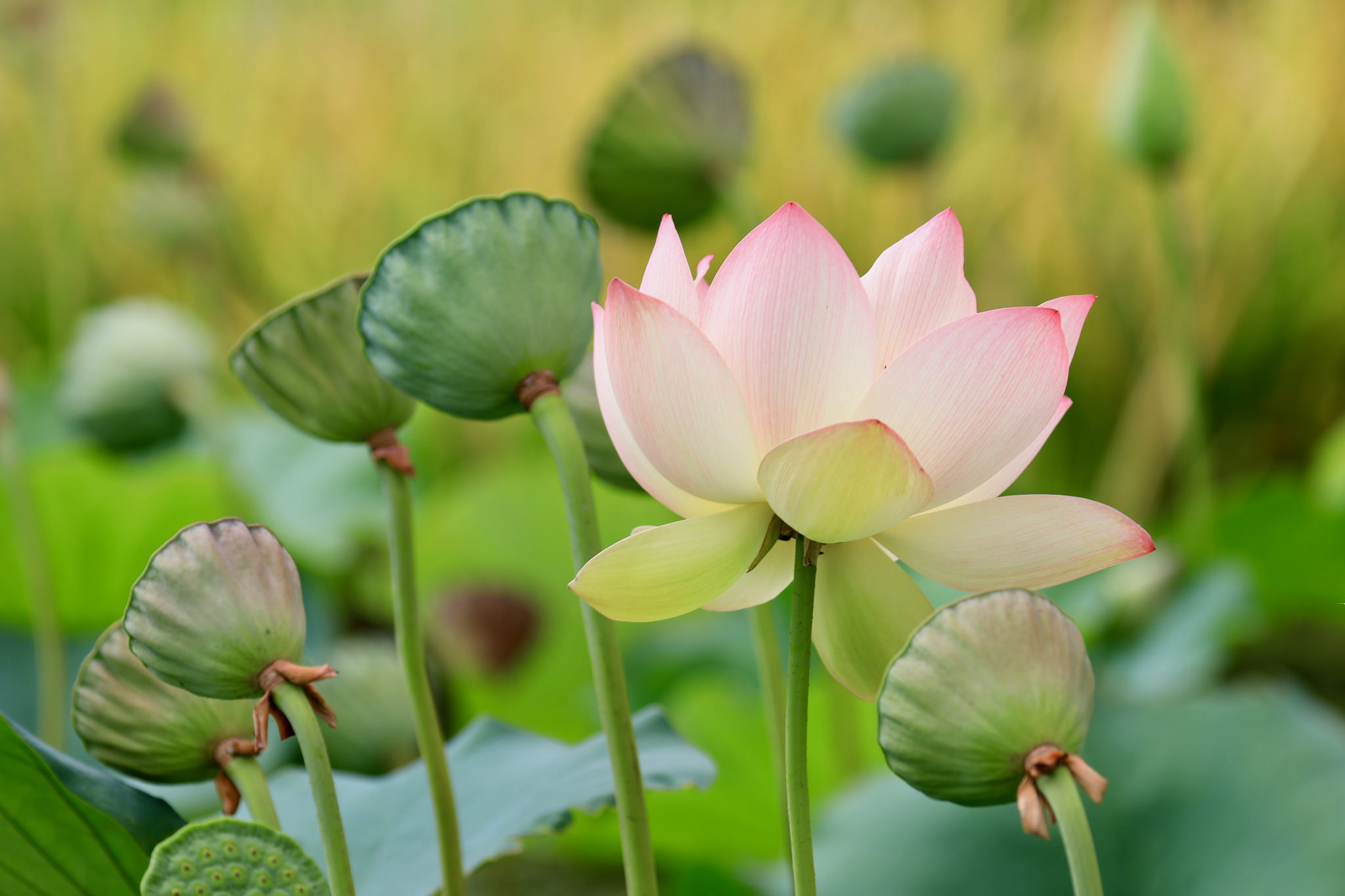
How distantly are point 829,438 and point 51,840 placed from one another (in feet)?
0.58

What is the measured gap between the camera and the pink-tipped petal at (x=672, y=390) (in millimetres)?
192

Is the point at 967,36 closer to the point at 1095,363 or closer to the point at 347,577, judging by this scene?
the point at 1095,363

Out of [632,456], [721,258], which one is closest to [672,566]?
[632,456]

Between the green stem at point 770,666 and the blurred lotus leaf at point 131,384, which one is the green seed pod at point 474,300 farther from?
the blurred lotus leaf at point 131,384

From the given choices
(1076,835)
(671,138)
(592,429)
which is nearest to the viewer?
(1076,835)

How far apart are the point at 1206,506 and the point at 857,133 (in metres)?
0.60

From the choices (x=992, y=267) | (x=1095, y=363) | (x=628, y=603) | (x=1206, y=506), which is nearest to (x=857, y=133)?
(x=1206, y=506)

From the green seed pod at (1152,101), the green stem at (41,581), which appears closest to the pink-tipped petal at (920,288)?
the green stem at (41,581)

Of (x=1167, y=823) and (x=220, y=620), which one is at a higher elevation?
(x=220, y=620)

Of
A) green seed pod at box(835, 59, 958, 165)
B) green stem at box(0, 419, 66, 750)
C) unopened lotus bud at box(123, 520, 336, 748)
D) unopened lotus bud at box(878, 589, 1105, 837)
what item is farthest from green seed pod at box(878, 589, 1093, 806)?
green seed pod at box(835, 59, 958, 165)

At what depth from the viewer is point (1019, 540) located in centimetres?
20

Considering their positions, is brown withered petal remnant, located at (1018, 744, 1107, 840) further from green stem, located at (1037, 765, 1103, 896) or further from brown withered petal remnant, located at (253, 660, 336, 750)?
brown withered petal remnant, located at (253, 660, 336, 750)

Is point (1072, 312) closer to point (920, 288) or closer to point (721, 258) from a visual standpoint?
point (920, 288)

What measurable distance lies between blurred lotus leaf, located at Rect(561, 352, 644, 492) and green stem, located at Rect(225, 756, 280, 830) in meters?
0.11
